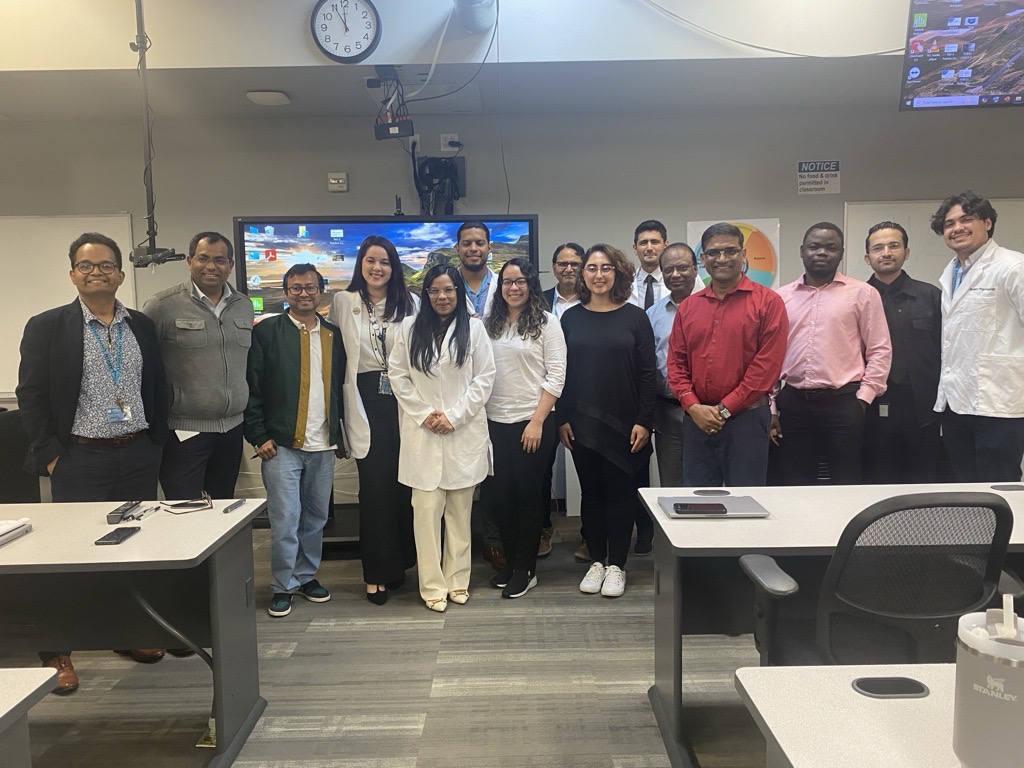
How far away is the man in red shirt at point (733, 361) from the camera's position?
269cm

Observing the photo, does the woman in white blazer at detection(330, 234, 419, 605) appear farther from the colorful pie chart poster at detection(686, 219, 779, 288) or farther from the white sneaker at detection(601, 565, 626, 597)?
the colorful pie chart poster at detection(686, 219, 779, 288)

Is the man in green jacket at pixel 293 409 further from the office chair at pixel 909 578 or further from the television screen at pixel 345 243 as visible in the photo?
the office chair at pixel 909 578

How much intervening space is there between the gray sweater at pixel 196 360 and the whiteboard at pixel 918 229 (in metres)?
4.01

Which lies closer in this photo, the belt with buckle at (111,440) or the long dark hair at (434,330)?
the belt with buckle at (111,440)

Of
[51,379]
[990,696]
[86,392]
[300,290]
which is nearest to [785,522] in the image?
[990,696]

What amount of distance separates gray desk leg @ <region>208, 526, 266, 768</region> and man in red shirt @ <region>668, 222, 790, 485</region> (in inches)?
72.7

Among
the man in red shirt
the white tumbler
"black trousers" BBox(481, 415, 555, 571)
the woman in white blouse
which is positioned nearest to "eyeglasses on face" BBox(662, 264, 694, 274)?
the man in red shirt

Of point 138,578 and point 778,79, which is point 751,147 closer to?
point 778,79

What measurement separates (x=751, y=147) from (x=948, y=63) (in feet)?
5.26

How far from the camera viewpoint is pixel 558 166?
14.8 feet

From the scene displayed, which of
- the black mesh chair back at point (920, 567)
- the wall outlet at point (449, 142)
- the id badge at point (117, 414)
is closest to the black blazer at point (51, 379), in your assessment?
the id badge at point (117, 414)

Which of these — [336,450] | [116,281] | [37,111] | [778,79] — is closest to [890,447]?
[778,79]

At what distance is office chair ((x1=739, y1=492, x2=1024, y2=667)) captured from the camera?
1.32 meters

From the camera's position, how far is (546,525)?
3758 millimetres
